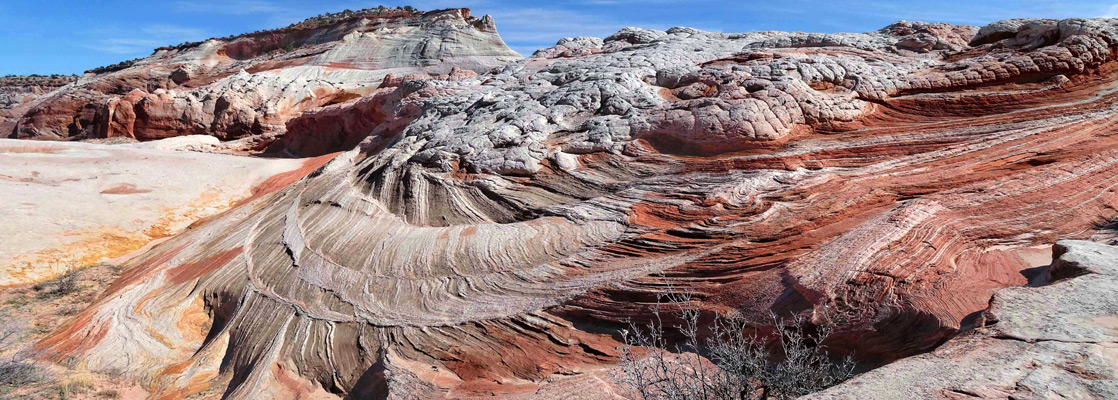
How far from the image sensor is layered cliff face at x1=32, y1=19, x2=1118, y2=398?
455 centimetres

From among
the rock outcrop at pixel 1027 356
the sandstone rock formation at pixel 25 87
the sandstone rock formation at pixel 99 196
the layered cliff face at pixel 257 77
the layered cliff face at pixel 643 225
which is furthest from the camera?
the sandstone rock formation at pixel 25 87

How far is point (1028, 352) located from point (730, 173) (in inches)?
137

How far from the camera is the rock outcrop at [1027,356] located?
8.13 ft

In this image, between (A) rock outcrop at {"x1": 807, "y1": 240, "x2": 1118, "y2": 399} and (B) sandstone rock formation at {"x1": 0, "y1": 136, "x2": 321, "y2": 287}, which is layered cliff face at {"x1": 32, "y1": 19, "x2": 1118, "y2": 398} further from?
(B) sandstone rock formation at {"x1": 0, "y1": 136, "x2": 321, "y2": 287}

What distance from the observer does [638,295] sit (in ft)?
16.1

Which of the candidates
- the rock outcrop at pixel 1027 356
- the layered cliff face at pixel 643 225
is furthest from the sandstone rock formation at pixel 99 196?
the rock outcrop at pixel 1027 356

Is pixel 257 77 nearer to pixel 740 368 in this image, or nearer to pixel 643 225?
pixel 643 225

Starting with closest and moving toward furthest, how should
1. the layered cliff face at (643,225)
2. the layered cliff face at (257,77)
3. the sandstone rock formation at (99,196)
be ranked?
the layered cliff face at (643,225), the sandstone rock formation at (99,196), the layered cliff face at (257,77)

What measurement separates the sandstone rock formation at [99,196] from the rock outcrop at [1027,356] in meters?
10.6

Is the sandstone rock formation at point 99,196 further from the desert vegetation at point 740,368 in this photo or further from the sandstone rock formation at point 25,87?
the sandstone rock formation at point 25,87

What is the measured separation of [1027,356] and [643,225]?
3332 mm

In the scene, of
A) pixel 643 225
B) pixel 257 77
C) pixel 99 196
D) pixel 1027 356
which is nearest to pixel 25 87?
pixel 257 77

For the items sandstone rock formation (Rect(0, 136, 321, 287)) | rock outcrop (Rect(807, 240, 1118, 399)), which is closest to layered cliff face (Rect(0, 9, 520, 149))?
sandstone rock formation (Rect(0, 136, 321, 287))

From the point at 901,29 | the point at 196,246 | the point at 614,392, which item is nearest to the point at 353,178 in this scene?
the point at 196,246
